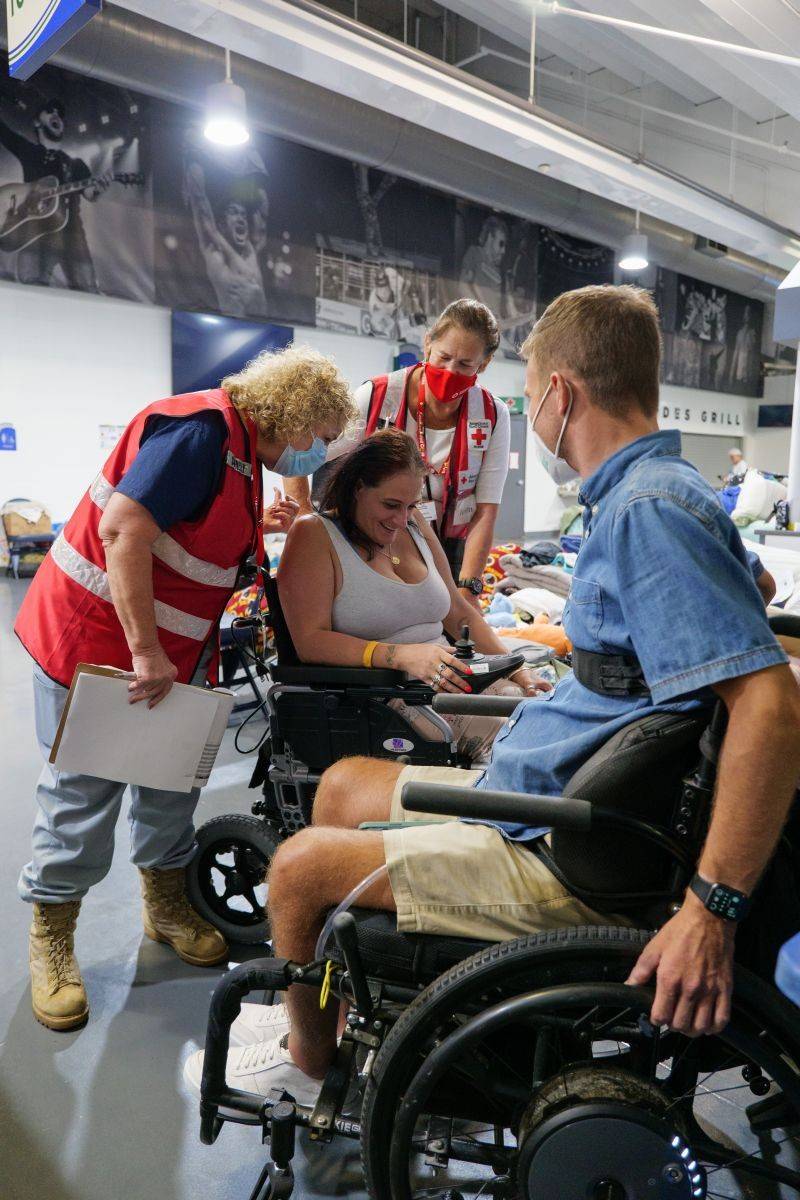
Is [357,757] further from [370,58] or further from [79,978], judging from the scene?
[370,58]

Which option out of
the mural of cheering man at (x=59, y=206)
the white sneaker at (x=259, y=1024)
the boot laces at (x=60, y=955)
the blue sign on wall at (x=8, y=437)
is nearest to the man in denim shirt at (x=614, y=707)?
the white sneaker at (x=259, y=1024)

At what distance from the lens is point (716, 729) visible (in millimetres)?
878

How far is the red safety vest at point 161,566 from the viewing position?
5.33 feet

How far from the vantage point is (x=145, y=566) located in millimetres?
1549

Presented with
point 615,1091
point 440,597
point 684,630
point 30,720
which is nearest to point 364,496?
point 440,597

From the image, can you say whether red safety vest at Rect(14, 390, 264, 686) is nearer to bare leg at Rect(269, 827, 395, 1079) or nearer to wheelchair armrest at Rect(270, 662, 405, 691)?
wheelchair armrest at Rect(270, 662, 405, 691)

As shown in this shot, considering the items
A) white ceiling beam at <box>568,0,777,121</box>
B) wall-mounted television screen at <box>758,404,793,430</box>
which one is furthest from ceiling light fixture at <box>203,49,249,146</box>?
wall-mounted television screen at <box>758,404,793,430</box>

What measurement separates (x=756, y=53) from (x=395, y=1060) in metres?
4.45

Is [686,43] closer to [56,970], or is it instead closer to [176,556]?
[176,556]

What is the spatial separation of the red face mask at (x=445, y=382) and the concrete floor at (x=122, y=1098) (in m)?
1.75

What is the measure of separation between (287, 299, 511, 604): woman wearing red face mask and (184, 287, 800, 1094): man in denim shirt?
1.28m

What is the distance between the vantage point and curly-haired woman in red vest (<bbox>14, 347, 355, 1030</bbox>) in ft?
5.08

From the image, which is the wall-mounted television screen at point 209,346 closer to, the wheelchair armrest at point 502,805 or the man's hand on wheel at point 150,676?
the man's hand on wheel at point 150,676

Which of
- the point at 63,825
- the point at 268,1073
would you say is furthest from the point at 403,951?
the point at 63,825
